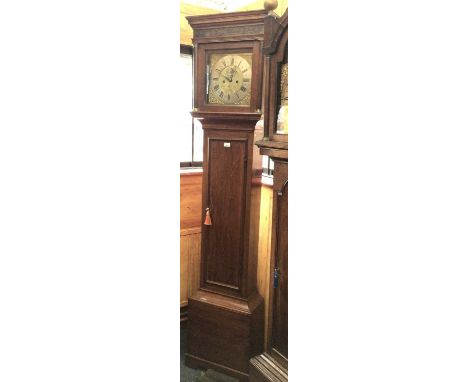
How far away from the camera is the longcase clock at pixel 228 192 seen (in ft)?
5.90

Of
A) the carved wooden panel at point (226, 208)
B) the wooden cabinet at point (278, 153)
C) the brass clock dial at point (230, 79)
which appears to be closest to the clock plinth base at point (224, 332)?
the carved wooden panel at point (226, 208)

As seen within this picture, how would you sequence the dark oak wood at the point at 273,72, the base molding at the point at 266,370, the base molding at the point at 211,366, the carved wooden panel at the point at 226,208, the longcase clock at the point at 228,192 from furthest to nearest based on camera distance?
1. the base molding at the point at 211,366
2. the carved wooden panel at the point at 226,208
3. the longcase clock at the point at 228,192
4. the base molding at the point at 266,370
5. the dark oak wood at the point at 273,72

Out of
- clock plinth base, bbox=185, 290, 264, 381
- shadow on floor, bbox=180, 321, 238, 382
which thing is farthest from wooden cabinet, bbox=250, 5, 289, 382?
shadow on floor, bbox=180, 321, 238, 382

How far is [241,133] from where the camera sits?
188 cm

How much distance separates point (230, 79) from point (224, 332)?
1.31 m

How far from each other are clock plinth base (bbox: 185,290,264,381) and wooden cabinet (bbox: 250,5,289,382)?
30 cm

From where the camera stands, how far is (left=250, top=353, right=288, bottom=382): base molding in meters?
1.68

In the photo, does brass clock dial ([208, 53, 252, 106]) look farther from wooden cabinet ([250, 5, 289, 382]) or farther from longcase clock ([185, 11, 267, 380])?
wooden cabinet ([250, 5, 289, 382])

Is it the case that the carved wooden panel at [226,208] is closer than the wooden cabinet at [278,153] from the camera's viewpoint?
No

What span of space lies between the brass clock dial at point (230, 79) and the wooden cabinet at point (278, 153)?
229mm

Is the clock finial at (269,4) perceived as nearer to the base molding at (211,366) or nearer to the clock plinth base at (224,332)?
the clock plinth base at (224,332)

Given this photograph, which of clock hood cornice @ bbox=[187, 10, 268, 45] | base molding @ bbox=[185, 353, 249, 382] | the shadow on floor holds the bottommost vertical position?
the shadow on floor
